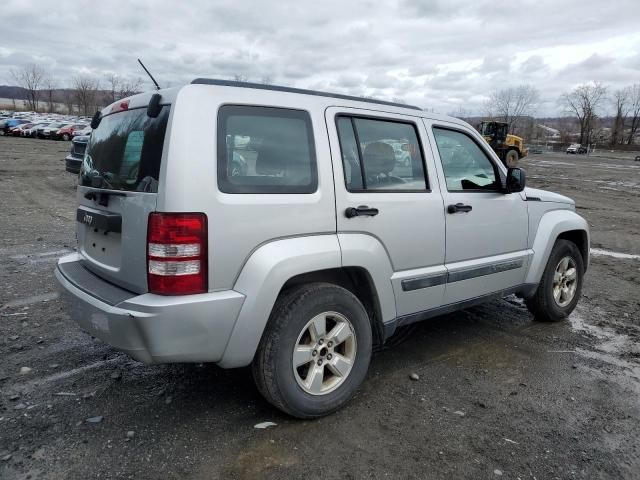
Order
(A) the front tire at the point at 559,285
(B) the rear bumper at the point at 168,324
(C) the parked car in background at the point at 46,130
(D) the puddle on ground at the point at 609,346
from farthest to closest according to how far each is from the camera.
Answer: (C) the parked car in background at the point at 46,130 < (A) the front tire at the point at 559,285 < (D) the puddle on ground at the point at 609,346 < (B) the rear bumper at the point at 168,324

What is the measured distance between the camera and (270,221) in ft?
9.23

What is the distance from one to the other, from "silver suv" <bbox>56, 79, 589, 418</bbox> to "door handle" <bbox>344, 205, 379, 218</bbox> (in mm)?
11

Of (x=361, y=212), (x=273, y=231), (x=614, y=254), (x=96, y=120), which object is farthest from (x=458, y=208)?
(x=614, y=254)

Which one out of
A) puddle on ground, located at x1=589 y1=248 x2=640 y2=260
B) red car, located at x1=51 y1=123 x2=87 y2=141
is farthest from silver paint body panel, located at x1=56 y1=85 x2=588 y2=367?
red car, located at x1=51 y1=123 x2=87 y2=141

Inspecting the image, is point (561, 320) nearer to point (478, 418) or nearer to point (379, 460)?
point (478, 418)

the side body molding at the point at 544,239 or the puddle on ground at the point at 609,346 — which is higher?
the side body molding at the point at 544,239

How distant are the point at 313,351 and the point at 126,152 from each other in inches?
64.3

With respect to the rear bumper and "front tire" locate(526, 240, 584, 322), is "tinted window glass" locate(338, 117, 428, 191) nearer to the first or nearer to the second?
the rear bumper

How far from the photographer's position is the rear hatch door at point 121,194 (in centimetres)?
271

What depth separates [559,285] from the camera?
498 centimetres

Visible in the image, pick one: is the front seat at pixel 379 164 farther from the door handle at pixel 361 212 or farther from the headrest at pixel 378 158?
the door handle at pixel 361 212

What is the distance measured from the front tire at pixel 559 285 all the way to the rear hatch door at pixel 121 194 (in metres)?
3.67

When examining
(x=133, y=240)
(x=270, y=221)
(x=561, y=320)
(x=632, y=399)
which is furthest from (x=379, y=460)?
(x=561, y=320)

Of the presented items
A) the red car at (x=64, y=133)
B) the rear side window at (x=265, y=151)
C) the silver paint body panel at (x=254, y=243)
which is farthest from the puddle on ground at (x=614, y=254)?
the red car at (x=64, y=133)
